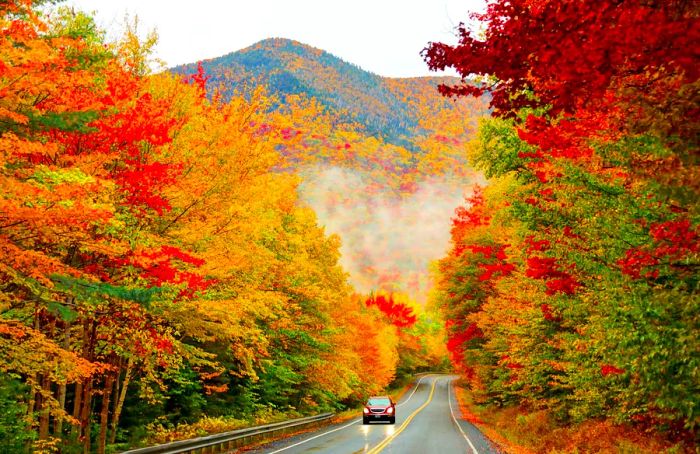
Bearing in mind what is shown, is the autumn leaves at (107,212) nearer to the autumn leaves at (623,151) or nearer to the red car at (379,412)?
the autumn leaves at (623,151)

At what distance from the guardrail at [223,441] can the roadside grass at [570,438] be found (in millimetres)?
9456

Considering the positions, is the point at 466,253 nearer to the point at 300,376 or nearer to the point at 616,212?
the point at 300,376

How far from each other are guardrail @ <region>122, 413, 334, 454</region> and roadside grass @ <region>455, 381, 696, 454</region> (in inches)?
372

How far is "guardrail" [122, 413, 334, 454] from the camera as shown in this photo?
1474cm

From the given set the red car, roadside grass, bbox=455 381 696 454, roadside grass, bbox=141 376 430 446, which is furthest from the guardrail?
roadside grass, bbox=455 381 696 454

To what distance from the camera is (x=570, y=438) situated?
1852 cm

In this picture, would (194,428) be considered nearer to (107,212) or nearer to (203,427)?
(203,427)

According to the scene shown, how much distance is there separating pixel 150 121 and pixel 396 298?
3564 inches

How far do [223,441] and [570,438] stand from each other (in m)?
11.4

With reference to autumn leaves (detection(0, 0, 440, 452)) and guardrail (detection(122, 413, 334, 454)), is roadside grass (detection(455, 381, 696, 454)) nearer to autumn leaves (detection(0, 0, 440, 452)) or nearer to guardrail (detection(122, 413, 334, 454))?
guardrail (detection(122, 413, 334, 454))

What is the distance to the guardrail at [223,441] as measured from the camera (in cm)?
1474

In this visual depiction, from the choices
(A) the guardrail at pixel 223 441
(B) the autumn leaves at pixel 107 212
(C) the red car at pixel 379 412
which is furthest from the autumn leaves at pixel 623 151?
(C) the red car at pixel 379 412

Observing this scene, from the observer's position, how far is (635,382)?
9070mm

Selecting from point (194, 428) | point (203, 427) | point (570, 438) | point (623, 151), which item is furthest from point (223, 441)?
point (623, 151)
